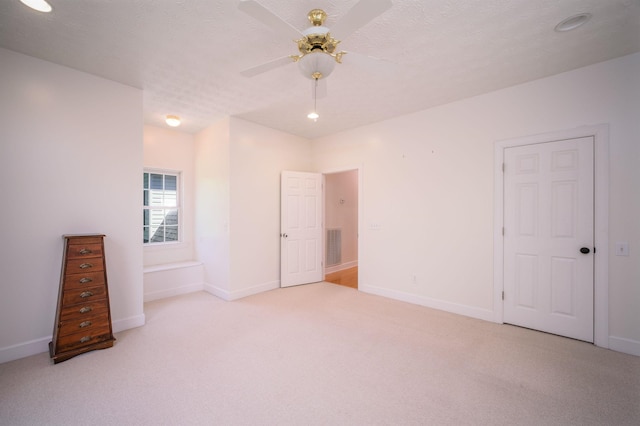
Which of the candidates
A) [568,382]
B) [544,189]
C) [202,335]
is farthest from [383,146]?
[202,335]

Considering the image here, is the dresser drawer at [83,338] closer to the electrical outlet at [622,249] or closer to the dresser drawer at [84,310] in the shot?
the dresser drawer at [84,310]

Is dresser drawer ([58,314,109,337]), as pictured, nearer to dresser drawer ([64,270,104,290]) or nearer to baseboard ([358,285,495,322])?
dresser drawer ([64,270,104,290])

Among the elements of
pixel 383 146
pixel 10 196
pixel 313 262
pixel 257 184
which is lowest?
pixel 313 262

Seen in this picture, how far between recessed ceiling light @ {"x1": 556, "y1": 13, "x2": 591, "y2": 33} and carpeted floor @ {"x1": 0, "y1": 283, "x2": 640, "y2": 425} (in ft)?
9.34

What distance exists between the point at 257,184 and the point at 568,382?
4260 millimetres

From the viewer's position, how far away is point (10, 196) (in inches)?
94.9

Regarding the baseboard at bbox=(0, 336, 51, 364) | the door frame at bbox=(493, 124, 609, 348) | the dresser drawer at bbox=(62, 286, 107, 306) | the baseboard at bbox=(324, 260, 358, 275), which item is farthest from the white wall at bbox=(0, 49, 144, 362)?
the door frame at bbox=(493, 124, 609, 348)

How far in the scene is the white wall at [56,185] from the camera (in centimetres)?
241

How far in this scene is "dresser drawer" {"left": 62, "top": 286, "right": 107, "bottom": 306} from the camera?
7.92 ft

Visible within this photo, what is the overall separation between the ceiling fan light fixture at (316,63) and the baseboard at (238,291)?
3389 mm

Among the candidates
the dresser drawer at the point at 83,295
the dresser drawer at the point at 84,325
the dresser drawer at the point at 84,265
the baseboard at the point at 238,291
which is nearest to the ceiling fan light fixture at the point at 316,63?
the dresser drawer at the point at 84,265

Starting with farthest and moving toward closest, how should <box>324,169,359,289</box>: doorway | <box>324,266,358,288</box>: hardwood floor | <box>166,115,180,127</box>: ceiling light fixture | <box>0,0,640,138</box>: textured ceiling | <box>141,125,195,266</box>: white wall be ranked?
<box>324,169,359,289</box>: doorway < <box>324,266,358,288</box>: hardwood floor < <box>141,125,195,266</box>: white wall < <box>166,115,180,127</box>: ceiling light fixture < <box>0,0,640,138</box>: textured ceiling

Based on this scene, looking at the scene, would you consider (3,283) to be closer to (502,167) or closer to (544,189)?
(502,167)

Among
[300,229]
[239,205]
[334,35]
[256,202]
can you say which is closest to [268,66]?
[334,35]
